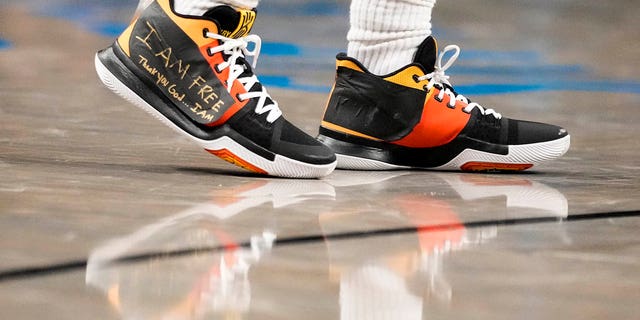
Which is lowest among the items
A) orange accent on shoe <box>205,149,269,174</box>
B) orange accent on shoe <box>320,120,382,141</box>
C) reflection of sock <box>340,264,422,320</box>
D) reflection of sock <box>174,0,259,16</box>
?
orange accent on shoe <box>205,149,269,174</box>

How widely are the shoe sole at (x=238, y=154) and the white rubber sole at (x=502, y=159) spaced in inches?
7.6

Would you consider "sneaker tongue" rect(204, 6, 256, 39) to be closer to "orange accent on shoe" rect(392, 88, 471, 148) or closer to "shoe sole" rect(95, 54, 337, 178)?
"shoe sole" rect(95, 54, 337, 178)

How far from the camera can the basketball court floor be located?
0.76 metres

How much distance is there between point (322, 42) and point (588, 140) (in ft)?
6.87

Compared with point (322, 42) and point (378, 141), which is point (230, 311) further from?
point (322, 42)

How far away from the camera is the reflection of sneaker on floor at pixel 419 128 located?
1.59 meters

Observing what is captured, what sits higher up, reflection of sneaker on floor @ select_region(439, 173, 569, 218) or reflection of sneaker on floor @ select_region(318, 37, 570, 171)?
reflection of sneaker on floor @ select_region(318, 37, 570, 171)

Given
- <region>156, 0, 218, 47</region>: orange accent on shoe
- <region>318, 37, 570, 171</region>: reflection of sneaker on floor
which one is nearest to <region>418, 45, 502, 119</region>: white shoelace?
<region>318, 37, 570, 171</region>: reflection of sneaker on floor

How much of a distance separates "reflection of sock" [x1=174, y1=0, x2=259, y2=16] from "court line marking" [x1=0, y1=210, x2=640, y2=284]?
500mm

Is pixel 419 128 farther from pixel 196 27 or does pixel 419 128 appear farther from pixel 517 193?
pixel 196 27

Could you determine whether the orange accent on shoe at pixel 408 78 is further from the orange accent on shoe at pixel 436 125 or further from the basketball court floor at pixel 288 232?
the basketball court floor at pixel 288 232

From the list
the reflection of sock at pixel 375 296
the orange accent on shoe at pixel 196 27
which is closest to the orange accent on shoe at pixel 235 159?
the orange accent on shoe at pixel 196 27

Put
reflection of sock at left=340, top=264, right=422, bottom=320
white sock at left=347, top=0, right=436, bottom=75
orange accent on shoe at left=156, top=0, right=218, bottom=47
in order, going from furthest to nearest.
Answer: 1. white sock at left=347, top=0, right=436, bottom=75
2. orange accent on shoe at left=156, top=0, right=218, bottom=47
3. reflection of sock at left=340, top=264, right=422, bottom=320

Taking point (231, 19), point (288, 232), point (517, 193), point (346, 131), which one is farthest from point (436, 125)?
point (288, 232)
